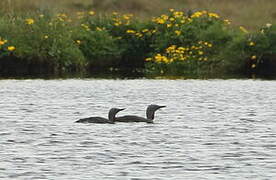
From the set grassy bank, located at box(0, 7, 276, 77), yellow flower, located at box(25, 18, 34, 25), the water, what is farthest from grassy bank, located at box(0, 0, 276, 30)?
the water

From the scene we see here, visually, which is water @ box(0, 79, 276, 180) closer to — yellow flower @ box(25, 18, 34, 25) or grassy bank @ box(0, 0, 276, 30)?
yellow flower @ box(25, 18, 34, 25)

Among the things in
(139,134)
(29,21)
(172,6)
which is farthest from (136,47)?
(139,134)

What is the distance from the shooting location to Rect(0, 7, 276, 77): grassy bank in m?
34.3

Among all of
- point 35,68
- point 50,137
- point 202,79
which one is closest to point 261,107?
point 50,137

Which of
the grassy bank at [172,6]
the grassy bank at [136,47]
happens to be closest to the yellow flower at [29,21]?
the grassy bank at [136,47]

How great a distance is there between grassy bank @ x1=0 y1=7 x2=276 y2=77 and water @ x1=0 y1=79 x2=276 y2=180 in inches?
230

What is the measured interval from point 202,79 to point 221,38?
16.4 ft

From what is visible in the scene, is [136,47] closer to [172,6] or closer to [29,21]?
[29,21]

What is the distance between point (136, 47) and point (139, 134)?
65.0 feet

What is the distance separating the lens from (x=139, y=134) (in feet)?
58.6

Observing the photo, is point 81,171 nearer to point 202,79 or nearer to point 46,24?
point 202,79

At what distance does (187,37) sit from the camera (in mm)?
36062

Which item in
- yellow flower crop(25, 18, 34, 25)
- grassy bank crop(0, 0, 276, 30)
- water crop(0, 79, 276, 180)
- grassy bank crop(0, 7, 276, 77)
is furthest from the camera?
grassy bank crop(0, 0, 276, 30)

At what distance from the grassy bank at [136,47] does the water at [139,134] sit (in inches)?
230
